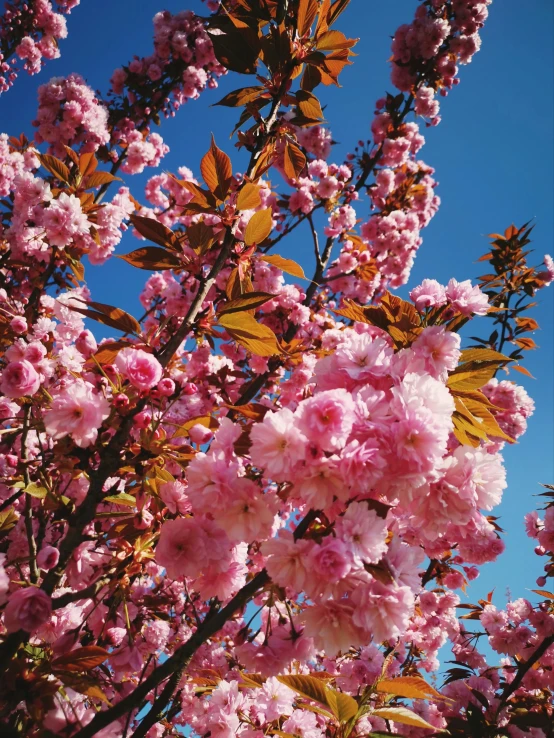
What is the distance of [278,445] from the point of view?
1006 mm

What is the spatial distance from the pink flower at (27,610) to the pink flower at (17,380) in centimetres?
66

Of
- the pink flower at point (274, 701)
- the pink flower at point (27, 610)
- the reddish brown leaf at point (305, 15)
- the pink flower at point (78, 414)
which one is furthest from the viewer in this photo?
the pink flower at point (274, 701)

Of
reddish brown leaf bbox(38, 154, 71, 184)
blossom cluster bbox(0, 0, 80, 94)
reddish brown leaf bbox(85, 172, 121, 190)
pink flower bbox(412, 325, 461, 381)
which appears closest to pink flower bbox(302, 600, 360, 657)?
pink flower bbox(412, 325, 461, 381)

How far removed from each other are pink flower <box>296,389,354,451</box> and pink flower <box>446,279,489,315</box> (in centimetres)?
62

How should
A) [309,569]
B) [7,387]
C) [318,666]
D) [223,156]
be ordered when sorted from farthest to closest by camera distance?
[318,666], [223,156], [7,387], [309,569]

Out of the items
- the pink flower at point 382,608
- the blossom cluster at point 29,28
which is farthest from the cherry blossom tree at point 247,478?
the blossom cluster at point 29,28

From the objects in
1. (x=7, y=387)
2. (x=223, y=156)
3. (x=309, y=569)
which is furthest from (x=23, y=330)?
(x=309, y=569)

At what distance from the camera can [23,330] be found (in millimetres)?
1816

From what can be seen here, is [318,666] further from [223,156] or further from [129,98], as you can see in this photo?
[129,98]

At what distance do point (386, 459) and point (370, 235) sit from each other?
5.31 m

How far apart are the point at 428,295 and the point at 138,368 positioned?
951mm

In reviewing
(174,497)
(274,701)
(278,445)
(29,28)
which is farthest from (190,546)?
(29,28)

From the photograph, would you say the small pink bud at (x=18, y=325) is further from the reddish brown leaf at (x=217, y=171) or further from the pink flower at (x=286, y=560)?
the pink flower at (x=286, y=560)

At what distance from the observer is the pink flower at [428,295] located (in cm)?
141
